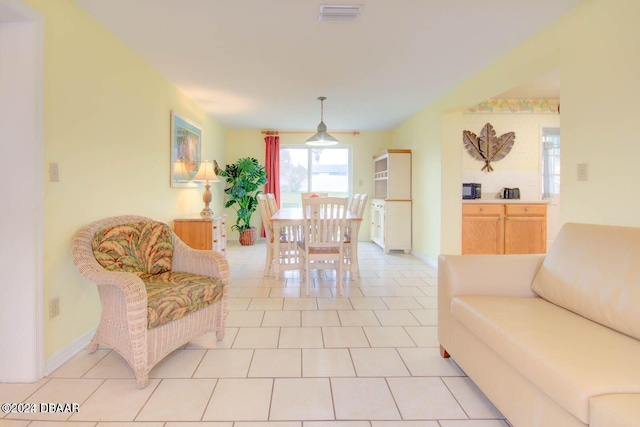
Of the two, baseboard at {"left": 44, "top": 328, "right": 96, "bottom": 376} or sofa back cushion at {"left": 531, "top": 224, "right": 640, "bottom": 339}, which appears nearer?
sofa back cushion at {"left": 531, "top": 224, "right": 640, "bottom": 339}

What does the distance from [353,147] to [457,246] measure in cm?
330

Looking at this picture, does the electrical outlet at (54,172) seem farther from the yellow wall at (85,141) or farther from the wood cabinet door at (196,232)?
the wood cabinet door at (196,232)

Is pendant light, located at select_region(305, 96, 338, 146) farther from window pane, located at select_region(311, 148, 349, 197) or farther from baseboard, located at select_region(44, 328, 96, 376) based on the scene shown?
baseboard, located at select_region(44, 328, 96, 376)

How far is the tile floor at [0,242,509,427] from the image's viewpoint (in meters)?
1.61

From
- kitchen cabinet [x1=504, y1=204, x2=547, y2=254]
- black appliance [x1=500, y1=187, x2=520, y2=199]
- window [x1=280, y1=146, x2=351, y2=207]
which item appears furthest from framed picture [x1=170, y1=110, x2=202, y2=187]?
black appliance [x1=500, y1=187, x2=520, y2=199]

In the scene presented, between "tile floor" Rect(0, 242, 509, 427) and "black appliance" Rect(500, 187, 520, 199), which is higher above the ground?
"black appliance" Rect(500, 187, 520, 199)

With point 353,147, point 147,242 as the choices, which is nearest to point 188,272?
point 147,242

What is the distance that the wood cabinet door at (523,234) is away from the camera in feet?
15.3

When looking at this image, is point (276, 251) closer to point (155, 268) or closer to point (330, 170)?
point (155, 268)

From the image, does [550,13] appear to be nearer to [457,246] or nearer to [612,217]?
[612,217]

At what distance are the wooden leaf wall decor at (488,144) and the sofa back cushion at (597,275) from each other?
344 cm

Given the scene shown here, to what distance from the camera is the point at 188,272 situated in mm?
2506

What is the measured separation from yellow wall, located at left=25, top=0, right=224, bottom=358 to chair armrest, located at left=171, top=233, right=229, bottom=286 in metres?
0.61

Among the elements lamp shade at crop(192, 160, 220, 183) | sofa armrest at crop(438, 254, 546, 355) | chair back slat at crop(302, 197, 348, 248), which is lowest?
sofa armrest at crop(438, 254, 546, 355)
